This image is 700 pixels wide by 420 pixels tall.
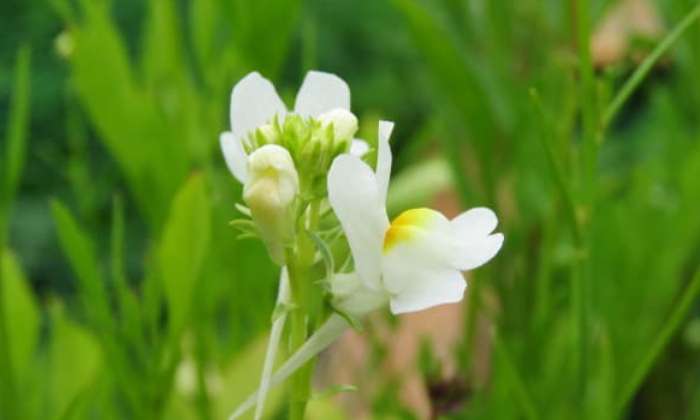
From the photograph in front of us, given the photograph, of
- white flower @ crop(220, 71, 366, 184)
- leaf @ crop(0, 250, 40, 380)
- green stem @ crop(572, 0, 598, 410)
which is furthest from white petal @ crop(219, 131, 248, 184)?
leaf @ crop(0, 250, 40, 380)

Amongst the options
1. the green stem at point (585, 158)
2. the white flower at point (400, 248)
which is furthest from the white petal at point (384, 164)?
the green stem at point (585, 158)

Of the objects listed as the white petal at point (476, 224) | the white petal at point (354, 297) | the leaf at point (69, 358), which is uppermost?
the white petal at point (476, 224)

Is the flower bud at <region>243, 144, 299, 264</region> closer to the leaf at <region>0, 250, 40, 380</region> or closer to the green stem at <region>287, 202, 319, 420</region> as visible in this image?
the green stem at <region>287, 202, 319, 420</region>

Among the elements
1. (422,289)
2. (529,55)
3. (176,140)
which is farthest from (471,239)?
(529,55)

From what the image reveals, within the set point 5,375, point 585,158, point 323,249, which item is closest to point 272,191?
point 323,249

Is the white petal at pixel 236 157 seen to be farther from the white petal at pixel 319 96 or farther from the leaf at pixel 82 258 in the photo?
the leaf at pixel 82 258
